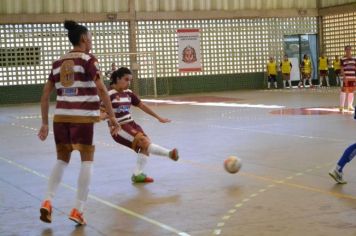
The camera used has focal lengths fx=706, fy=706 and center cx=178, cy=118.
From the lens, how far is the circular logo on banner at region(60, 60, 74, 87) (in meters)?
6.70

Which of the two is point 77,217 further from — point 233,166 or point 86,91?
point 233,166

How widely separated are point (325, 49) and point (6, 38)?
17476 mm

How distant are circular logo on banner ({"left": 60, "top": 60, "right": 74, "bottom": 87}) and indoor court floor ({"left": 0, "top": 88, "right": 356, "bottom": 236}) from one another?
1346mm

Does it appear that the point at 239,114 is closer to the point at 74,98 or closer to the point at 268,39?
the point at 74,98

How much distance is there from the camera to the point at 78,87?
22.0ft

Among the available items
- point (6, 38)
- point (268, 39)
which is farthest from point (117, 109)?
point (268, 39)

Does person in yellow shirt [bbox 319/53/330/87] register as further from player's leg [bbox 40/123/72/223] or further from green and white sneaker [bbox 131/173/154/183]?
player's leg [bbox 40/123/72/223]

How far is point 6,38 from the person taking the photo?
33.2 metres

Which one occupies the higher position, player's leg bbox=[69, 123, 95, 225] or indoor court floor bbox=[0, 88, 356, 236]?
player's leg bbox=[69, 123, 95, 225]

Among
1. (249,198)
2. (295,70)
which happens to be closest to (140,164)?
(249,198)

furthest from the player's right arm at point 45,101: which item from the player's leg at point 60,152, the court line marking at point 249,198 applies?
the court line marking at point 249,198

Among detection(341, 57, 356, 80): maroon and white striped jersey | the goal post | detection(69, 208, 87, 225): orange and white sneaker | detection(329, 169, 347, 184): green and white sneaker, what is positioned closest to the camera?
detection(69, 208, 87, 225): orange and white sneaker

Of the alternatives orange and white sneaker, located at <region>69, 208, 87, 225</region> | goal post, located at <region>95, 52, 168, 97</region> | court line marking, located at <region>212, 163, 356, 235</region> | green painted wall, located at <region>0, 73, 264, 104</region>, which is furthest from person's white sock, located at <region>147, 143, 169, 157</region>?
goal post, located at <region>95, 52, 168, 97</region>

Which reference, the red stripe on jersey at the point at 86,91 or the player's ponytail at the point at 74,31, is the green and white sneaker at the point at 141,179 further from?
the player's ponytail at the point at 74,31
